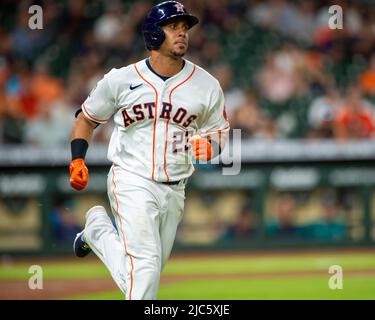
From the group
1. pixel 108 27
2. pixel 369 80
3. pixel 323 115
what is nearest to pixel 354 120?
pixel 323 115

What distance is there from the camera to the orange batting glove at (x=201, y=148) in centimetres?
534

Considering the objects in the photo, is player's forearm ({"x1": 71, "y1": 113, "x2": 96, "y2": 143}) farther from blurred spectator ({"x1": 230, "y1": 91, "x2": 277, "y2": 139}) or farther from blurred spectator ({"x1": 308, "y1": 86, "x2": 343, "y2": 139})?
blurred spectator ({"x1": 308, "y1": 86, "x2": 343, "y2": 139})

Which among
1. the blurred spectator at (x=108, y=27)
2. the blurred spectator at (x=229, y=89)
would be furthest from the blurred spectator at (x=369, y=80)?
the blurred spectator at (x=108, y=27)

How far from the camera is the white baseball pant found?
16.9 ft

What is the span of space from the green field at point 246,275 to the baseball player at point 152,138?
296cm

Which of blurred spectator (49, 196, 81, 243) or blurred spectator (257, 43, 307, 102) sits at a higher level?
blurred spectator (257, 43, 307, 102)

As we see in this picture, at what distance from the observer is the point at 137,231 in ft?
17.2

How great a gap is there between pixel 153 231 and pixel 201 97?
0.95 m

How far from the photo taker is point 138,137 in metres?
5.46

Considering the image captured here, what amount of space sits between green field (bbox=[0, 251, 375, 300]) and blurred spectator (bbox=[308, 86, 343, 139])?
1689 millimetres

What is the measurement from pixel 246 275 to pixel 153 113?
5.05m

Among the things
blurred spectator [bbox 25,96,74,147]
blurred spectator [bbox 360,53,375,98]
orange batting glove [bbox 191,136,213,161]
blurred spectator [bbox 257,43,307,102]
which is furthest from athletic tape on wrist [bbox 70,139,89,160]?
blurred spectator [bbox 360,53,375,98]
